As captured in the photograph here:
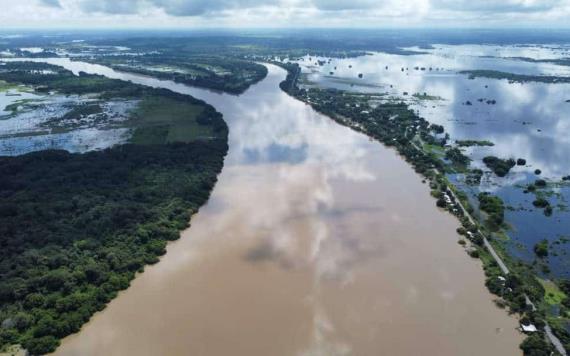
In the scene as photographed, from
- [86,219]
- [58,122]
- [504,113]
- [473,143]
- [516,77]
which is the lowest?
[86,219]

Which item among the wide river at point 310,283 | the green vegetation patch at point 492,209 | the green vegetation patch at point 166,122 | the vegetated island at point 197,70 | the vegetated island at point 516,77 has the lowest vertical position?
the wide river at point 310,283

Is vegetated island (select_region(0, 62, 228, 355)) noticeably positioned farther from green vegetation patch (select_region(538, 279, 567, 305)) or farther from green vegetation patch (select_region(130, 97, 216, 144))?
green vegetation patch (select_region(538, 279, 567, 305))

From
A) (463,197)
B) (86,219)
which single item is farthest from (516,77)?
(86,219)

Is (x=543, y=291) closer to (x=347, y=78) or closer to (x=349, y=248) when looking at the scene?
(x=349, y=248)

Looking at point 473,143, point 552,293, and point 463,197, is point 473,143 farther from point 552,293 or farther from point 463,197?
point 552,293

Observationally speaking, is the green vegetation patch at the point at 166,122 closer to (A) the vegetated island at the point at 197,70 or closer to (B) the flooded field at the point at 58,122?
(B) the flooded field at the point at 58,122

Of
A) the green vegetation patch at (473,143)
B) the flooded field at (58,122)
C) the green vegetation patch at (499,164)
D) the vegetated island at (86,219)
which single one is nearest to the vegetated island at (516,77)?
the green vegetation patch at (473,143)

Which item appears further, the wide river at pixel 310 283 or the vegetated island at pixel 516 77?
the vegetated island at pixel 516 77
